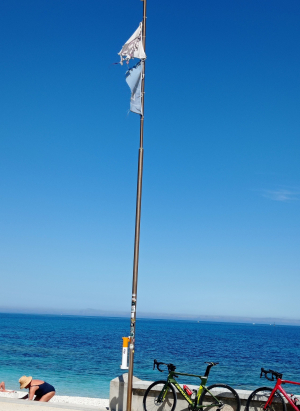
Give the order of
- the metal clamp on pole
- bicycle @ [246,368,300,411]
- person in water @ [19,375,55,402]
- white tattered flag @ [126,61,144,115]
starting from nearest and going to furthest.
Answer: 1. bicycle @ [246,368,300,411]
2. the metal clamp on pole
3. white tattered flag @ [126,61,144,115]
4. person in water @ [19,375,55,402]

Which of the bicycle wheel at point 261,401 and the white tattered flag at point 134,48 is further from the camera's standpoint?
the white tattered flag at point 134,48

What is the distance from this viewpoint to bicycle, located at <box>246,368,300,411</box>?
25.6 feet

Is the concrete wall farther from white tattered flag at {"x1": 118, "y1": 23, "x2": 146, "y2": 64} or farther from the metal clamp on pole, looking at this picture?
white tattered flag at {"x1": 118, "y1": 23, "x2": 146, "y2": 64}

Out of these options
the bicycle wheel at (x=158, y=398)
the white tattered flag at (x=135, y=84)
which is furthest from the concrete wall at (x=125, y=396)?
the white tattered flag at (x=135, y=84)

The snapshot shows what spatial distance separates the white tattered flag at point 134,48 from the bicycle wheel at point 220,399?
7095mm

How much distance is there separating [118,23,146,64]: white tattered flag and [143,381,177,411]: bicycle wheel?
22.8ft

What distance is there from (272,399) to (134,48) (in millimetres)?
7713

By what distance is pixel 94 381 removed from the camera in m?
24.8

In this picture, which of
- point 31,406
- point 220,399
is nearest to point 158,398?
point 220,399

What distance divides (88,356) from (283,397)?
34.4 meters

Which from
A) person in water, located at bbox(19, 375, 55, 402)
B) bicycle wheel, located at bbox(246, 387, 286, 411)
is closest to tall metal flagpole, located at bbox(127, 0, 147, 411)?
bicycle wheel, located at bbox(246, 387, 286, 411)

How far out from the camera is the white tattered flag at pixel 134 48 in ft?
30.6

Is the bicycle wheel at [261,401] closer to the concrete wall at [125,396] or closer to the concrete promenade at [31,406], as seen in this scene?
the concrete wall at [125,396]

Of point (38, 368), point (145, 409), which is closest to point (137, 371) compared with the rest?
point (38, 368)
